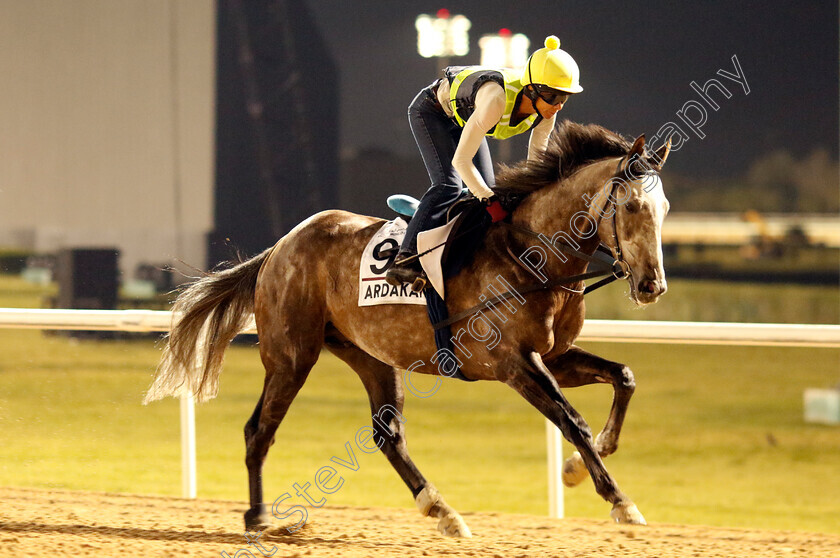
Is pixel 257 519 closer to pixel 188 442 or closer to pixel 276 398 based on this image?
pixel 276 398

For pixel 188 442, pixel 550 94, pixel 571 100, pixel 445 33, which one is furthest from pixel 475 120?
pixel 571 100

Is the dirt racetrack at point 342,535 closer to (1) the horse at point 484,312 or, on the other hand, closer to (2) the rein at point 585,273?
(1) the horse at point 484,312

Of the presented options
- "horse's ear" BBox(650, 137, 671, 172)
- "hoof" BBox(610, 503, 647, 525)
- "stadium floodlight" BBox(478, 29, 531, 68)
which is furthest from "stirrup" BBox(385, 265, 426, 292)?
"stadium floodlight" BBox(478, 29, 531, 68)

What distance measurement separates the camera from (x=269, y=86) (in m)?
14.9

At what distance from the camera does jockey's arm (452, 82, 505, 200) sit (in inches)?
125

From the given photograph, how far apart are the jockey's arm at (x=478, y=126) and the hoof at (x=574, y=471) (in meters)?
1.01

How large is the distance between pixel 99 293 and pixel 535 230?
4.99m

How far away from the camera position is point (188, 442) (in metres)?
4.54

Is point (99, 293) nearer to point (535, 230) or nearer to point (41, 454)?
point (41, 454)

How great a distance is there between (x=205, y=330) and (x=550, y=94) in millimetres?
1884

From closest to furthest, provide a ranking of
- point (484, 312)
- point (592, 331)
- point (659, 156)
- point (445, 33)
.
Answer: point (659, 156) < point (484, 312) < point (592, 331) < point (445, 33)

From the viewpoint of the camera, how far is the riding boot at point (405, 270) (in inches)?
132

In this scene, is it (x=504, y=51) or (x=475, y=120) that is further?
(x=504, y=51)

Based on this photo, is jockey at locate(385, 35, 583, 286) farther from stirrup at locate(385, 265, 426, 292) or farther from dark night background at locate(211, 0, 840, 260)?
dark night background at locate(211, 0, 840, 260)
